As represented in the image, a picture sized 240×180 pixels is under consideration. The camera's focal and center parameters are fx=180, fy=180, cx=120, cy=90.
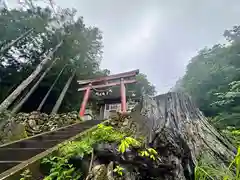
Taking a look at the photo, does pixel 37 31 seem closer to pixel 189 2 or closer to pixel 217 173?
pixel 189 2

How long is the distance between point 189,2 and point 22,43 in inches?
510

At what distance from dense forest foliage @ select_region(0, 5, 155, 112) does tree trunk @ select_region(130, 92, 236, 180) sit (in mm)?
12438

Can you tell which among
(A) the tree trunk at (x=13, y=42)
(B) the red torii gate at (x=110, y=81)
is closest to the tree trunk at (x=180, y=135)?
(B) the red torii gate at (x=110, y=81)

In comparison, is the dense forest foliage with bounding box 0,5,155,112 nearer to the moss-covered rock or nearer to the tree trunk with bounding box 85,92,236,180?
the moss-covered rock

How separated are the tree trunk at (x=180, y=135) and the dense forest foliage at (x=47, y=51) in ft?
40.8

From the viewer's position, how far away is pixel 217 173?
150 cm

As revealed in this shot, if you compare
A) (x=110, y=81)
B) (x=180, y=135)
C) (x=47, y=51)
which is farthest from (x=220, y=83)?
(x=47, y=51)

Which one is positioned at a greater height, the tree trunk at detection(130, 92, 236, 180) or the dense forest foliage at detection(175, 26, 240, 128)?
the dense forest foliage at detection(175, 26, 240, 128)

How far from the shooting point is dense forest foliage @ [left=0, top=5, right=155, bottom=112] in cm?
1303

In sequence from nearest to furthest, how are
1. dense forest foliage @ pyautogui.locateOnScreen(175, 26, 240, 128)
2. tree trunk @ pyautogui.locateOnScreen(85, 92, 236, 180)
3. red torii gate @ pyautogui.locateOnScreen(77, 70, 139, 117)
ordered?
1. tree trunk @ pyautogui.locateOnScreen(85, 92, 236, 180)
2. dense forest foliage @ pyautogui.locateOnScreen(175, 26, 240, 128)
3. red torii gate @ pyautogui.locateOnScreen(77, 70, 139, 117)

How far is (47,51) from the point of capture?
14859 mm

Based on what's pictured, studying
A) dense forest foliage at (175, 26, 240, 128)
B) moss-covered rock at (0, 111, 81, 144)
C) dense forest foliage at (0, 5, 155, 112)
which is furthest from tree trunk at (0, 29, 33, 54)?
dense forest foliage at (175, 26, 240, 128)

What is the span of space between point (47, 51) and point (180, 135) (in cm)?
1470

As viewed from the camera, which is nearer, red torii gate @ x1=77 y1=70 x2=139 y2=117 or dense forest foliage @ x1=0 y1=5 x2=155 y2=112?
red torii gate @ x1=77 y1=70 x2=139 y2=117
